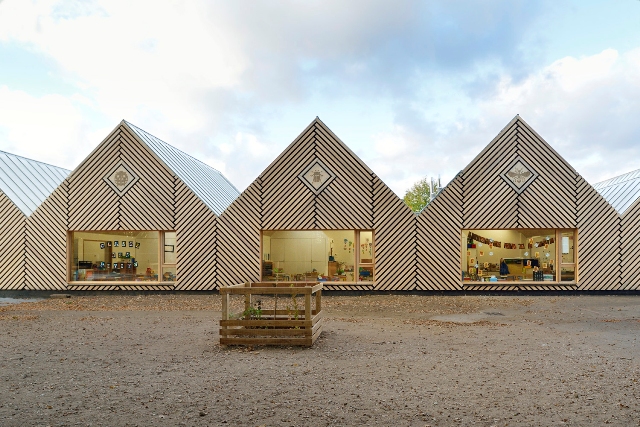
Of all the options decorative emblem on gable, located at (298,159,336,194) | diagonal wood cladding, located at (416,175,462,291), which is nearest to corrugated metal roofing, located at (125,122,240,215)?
decorative emblem on gable, located at (298,159,336,194)

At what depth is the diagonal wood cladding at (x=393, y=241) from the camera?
22.7m

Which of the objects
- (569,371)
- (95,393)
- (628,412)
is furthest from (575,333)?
(95,393)

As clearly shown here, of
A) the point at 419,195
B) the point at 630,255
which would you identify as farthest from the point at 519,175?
the point at 419,195

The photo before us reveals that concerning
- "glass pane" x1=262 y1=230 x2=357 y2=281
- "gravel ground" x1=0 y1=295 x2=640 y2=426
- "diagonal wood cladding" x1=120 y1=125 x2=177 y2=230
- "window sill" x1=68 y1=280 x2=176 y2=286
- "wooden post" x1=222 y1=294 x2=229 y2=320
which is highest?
"diagonal wood cladding" x1=120 y1=125 x2=177 y2=230

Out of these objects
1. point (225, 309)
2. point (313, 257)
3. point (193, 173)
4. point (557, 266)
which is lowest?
point (225, 309)

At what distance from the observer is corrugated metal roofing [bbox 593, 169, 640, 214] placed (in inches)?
930

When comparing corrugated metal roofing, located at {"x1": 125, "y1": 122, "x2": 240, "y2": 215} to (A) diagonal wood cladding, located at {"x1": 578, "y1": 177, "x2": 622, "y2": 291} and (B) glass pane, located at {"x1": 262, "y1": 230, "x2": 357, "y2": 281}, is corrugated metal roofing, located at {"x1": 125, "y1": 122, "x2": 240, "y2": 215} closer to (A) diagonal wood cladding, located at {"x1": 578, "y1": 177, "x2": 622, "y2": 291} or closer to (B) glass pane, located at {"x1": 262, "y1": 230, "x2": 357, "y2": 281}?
(B) glass pane, located at {"x1": 262, "y1": 230, "x2": 357, "y2": 281}

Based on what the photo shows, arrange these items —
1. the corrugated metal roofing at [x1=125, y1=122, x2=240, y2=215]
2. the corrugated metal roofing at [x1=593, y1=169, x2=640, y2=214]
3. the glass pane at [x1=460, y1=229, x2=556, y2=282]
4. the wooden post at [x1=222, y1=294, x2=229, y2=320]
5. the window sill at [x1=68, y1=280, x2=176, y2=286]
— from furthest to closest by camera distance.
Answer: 1. the corrugated metal roofing at [x1=125, y1=122, x2=240, y2=215]
2. the corrugated metal roofing at [x1=593, y1=169, x2=640, y2=214]
3. the window sill at [x1=68, y1=280, x2=176, y2=286]
4. the glass pane at [x1=460, y1=229, x2=556, y2=282]
5. the wooden post at [x1=222, y1=294, x2=229, y2=320]

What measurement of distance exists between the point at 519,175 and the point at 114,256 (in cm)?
1537

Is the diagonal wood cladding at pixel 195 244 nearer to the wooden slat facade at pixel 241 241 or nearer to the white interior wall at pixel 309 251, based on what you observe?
the wooden slat facade at pixel 241 241

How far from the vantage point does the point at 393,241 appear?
22.8m

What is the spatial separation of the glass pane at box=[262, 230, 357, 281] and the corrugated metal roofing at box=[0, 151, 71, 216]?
9.95 meters

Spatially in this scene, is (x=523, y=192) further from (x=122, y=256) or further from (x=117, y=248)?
(x=117, y=248)

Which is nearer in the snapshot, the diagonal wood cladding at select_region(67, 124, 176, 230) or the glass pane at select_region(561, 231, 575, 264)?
the glass pane at select_region(561, 231, 575, 264)
